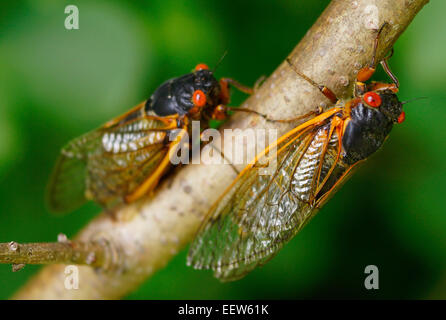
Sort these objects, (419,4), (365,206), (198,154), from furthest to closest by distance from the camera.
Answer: (365,206) → (198,154) → (419,4)

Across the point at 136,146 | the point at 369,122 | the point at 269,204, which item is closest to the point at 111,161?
the point at 136,146

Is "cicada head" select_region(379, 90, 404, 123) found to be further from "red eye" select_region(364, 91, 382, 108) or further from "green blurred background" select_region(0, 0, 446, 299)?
"green blurred background" select_region(0, 0, 446, 299)

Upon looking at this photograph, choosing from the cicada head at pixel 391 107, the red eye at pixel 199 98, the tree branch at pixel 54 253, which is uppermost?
the red eye at pixel 199 98

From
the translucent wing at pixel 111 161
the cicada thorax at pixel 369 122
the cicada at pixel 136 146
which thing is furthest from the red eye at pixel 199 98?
the cicada thorax at pixel 369 122

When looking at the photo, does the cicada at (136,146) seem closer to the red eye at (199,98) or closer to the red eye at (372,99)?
the red eye at (199,98)

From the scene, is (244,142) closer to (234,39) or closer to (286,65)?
(286,65)
